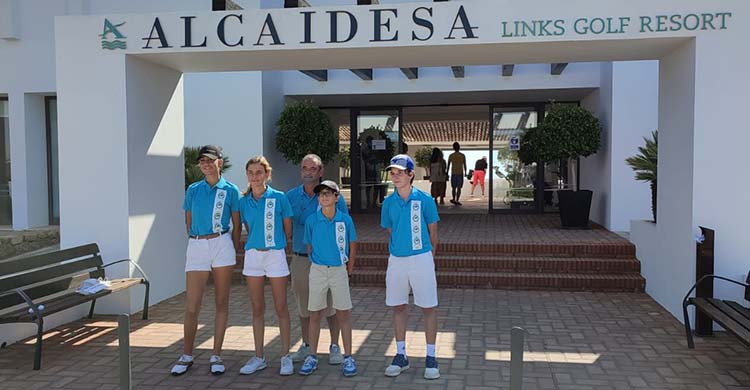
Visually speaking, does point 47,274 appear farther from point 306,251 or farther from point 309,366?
point 309,366

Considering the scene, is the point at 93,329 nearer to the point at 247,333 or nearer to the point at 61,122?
the point at 247,333

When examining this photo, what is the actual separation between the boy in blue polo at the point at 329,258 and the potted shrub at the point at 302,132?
6.27 meters

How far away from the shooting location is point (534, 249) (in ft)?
26.2

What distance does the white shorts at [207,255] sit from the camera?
14.8 feet

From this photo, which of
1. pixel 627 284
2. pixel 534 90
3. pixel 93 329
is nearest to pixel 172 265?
pixel 93 329

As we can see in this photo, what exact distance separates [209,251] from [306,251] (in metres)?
0.73

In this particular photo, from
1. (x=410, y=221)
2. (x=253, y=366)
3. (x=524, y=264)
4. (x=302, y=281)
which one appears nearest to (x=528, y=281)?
(x=524, y=264)

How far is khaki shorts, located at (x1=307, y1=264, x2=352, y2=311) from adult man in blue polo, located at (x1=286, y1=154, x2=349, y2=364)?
22 cm

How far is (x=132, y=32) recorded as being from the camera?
6.19 metres

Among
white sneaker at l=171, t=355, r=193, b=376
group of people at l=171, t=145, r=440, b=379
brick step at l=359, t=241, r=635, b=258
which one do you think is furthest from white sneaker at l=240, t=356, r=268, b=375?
brick step at l=359, t=241, r=635, b=258

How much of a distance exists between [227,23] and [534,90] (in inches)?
265

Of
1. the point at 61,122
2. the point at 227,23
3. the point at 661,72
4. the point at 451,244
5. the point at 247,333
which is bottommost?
the point at 247,333

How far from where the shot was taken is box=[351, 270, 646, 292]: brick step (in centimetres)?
729

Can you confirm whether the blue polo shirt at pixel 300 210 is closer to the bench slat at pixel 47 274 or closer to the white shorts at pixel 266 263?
the white shorts at pixel 266 263
